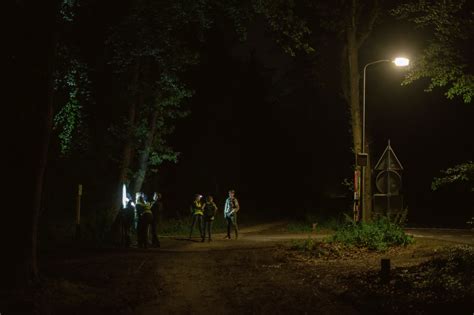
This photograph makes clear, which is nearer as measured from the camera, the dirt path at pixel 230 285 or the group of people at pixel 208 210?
the dirt path at pixel 230 285

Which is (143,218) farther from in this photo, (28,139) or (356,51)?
(356,51)

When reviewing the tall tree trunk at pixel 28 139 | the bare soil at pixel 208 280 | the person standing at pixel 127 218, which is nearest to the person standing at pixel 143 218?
the bare soil at pixel 208 280

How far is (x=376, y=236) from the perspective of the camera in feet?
64.0

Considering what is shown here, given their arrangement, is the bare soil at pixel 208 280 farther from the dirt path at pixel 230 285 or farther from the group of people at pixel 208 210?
the group of people at pixel 208 210

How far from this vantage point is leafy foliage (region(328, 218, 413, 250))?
1931cm

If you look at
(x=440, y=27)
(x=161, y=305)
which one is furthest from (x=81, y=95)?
(x=440, y=27)

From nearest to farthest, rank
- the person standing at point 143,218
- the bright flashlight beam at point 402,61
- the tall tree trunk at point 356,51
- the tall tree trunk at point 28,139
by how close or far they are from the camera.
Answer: the tall tree trunk at point 28,139
the bright flashlight beam at point 402,61
the person standing at point 143,218
the tall tree trunk at point 356,51

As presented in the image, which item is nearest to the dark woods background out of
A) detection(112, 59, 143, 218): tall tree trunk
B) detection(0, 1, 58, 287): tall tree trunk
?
detection(112, 59, 143, 218): tall tree trunk

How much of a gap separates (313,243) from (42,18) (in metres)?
A: 12.0

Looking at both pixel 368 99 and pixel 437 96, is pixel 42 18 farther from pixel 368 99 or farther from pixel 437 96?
pixel 437 96

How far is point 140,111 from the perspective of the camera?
27.5 m

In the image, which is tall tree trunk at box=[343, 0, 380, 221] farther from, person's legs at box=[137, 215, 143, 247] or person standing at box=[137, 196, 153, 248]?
person's legs at box=[137, 215, 143, 247]

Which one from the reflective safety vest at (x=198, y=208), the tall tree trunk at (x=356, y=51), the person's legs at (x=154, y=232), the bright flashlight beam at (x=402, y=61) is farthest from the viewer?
the tall tree trunk at (x=356, y=51)

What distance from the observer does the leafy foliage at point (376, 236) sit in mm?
19312
